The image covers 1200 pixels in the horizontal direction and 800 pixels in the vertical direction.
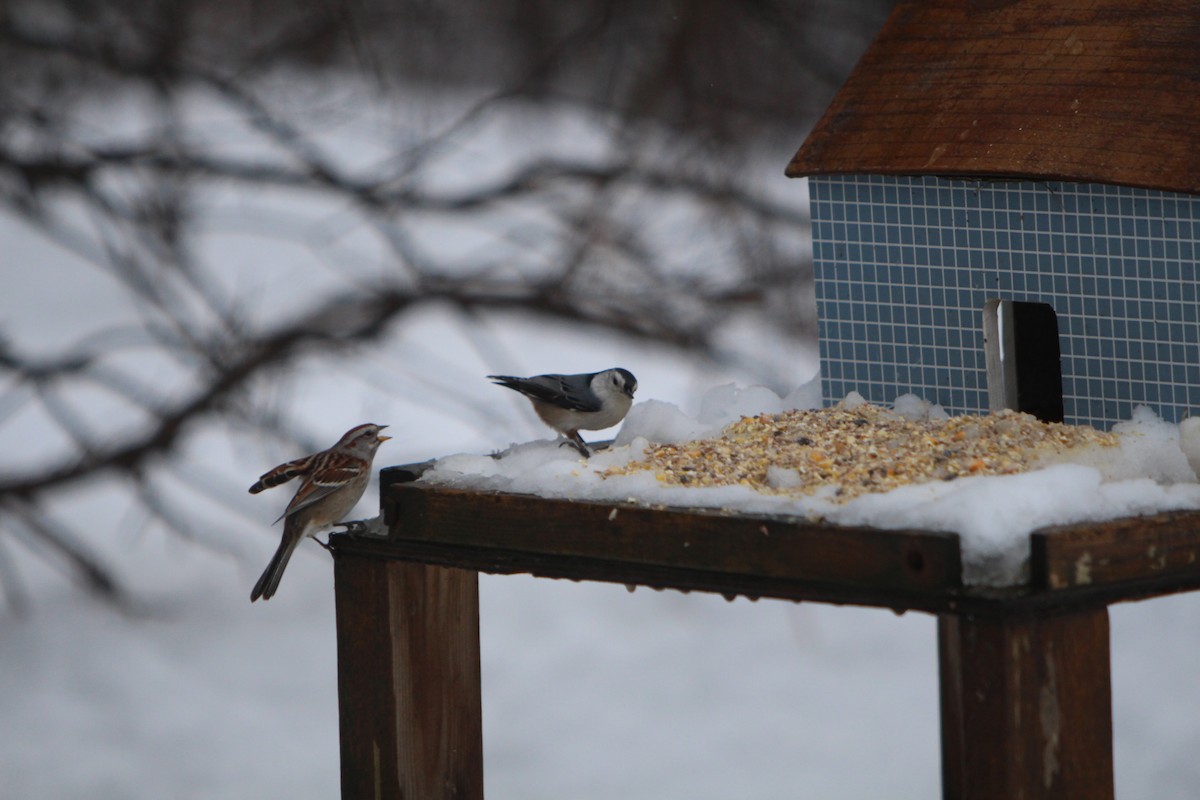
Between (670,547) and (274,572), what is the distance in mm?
1084

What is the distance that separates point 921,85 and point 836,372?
51 centimetres

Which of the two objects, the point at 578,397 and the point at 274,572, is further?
the point at 578,397

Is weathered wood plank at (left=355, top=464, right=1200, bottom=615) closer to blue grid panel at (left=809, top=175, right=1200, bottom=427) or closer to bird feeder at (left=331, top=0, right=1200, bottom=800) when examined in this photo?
bird feeder at (left=331, top=0, right=1200, bottom=800)

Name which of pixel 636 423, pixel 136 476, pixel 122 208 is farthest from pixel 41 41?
pixel 636 423

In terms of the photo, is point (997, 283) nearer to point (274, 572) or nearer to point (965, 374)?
point (965, 374)

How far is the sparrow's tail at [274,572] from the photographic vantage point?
8.90 ft

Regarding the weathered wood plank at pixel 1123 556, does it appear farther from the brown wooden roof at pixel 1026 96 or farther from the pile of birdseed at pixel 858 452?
the brown wooden roof at pixel 1026 96

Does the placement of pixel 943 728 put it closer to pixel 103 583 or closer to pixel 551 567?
pixel 551 567

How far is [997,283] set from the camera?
2568mm

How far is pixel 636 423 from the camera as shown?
2.50m

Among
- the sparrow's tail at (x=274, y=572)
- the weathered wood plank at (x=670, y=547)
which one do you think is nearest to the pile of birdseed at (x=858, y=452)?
the weathered wood plank at (x=670, y=547)

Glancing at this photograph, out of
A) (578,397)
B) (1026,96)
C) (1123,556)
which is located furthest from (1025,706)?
(578,397)

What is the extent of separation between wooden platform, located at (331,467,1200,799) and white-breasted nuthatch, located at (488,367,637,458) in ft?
2.35

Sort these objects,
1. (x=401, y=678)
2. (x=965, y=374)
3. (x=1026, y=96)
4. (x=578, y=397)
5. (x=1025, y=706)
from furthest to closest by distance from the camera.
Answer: (x=578, y=397) → (x=965, y=374) → (x=1026, y=96) → (x=401, y=678) → (x=1025, y=706)
